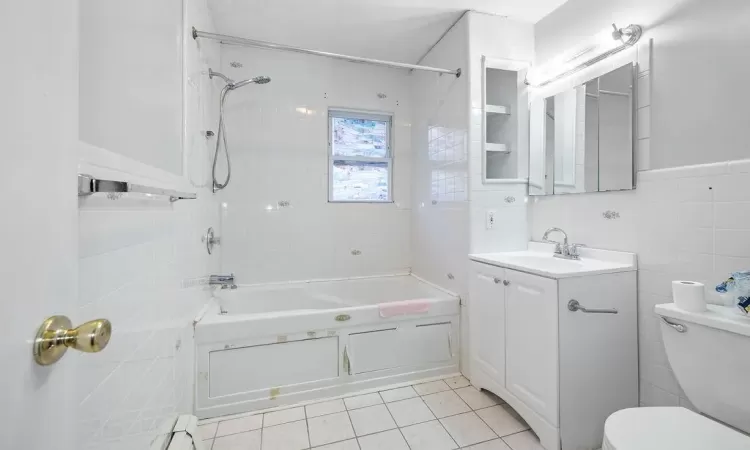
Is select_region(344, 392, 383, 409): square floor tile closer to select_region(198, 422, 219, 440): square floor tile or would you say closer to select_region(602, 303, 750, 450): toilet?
select_region(198, 422, 219, 440): square floor tile

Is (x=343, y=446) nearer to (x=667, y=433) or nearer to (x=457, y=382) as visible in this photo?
(x=457, y=382)

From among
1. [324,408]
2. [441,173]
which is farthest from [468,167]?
[324,408]

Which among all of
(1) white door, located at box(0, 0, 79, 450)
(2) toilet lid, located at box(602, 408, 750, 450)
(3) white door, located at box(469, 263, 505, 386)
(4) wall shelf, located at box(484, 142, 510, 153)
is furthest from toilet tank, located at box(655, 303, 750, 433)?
(1) white door, located at box(0, 0, 79, 450)

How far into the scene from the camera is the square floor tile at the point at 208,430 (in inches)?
63.8

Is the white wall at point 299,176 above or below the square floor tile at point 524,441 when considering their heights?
above

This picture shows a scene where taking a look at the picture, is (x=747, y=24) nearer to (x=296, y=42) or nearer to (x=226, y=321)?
(x=296, y=42)

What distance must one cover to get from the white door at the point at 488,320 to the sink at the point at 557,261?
94 millimetres

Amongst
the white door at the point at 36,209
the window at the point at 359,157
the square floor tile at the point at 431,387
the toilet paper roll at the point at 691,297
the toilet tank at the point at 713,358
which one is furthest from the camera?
the window at the point at 359,157

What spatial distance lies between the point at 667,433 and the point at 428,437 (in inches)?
39.9

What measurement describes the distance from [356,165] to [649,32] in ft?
7.12

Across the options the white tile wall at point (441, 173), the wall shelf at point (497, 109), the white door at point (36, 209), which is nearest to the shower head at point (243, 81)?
the white tile wall at point (441, 173)

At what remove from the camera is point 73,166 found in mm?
408

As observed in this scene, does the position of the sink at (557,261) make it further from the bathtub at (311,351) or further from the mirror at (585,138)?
the bathtub at (311,351)

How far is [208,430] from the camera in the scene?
65.5 inches
